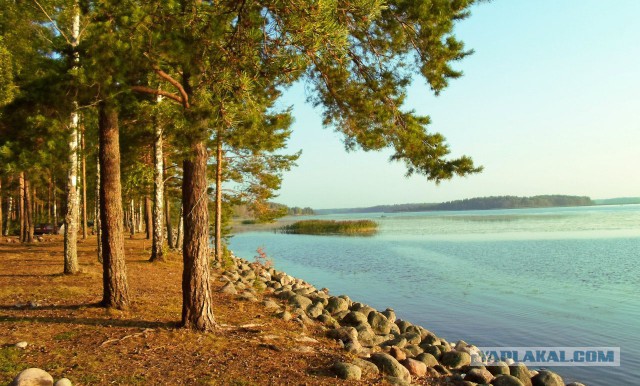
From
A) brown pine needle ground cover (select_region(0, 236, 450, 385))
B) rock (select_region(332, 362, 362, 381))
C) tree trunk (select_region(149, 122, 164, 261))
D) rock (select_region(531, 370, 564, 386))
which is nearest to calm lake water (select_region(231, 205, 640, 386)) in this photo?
rock (select_region(531, 370, 564, 386))

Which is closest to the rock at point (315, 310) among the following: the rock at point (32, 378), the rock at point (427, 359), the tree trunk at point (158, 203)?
the rock at point (427, 359)

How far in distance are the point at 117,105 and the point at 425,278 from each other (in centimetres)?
1587

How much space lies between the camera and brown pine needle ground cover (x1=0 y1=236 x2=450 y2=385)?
5363 mm

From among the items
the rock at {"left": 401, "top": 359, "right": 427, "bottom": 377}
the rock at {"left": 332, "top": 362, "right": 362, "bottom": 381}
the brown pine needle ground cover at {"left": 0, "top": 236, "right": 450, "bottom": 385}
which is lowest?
the rock at {"left": 401, "top": 359, "right": 427, "bottom": 377}

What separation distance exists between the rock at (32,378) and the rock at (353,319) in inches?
263

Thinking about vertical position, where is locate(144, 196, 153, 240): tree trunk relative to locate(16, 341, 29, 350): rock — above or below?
above

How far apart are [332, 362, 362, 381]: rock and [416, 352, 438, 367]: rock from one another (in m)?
2.37

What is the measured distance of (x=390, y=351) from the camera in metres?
7.97

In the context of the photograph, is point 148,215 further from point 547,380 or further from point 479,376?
point 547,380

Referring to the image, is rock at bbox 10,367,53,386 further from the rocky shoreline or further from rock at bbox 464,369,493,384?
rock at bbox 464,369,493,384

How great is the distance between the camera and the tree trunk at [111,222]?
7.86 m

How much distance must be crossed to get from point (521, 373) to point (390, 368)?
9.74ft

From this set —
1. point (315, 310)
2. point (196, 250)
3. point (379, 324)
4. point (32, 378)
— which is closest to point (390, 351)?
point (379, 324)

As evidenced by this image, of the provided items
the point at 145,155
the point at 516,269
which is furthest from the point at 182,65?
the point at 516,269
